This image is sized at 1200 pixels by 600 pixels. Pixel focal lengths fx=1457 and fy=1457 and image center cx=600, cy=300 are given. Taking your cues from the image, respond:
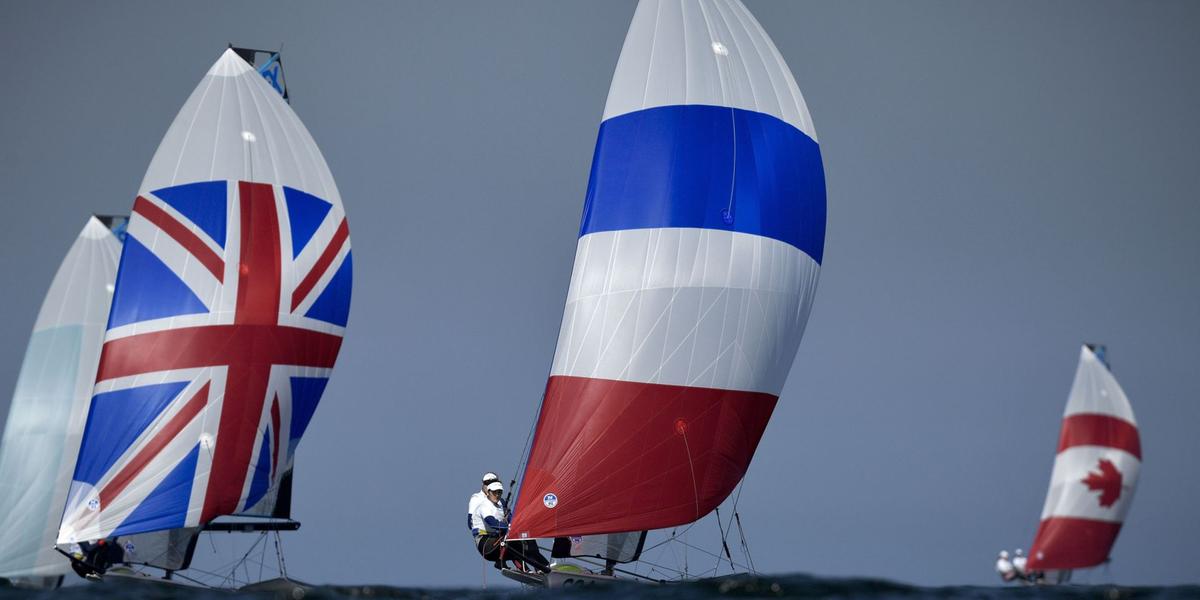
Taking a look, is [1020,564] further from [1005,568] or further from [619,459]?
[619,459]

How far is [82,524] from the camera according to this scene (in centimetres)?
2184

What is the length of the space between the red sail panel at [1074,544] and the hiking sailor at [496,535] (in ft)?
89.2

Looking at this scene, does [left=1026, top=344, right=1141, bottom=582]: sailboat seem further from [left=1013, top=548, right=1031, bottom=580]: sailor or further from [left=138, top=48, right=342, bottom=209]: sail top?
[left=138, top=48, right=342, bottom=209]: sail top

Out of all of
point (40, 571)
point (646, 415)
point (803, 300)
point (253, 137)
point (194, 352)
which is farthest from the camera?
point (40, 571)

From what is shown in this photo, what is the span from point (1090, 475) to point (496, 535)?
27.9 metres

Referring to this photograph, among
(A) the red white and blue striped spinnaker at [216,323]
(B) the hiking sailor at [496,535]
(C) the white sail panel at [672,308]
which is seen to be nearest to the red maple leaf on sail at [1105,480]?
(C) the white sail panel at [672,308]

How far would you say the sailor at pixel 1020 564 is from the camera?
44281 millimetres

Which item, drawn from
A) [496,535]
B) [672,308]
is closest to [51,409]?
[496,535]

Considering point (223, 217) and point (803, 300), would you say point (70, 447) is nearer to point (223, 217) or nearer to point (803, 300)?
point (223, 217)

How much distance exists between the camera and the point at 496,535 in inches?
798

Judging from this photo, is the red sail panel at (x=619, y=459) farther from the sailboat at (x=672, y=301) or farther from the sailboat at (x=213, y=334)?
the sailboat at (x=213, y=334)

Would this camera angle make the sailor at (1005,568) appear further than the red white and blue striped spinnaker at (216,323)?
Yes

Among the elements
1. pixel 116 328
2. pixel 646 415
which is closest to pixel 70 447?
pixel 116 328

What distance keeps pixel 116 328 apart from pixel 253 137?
4034mm
